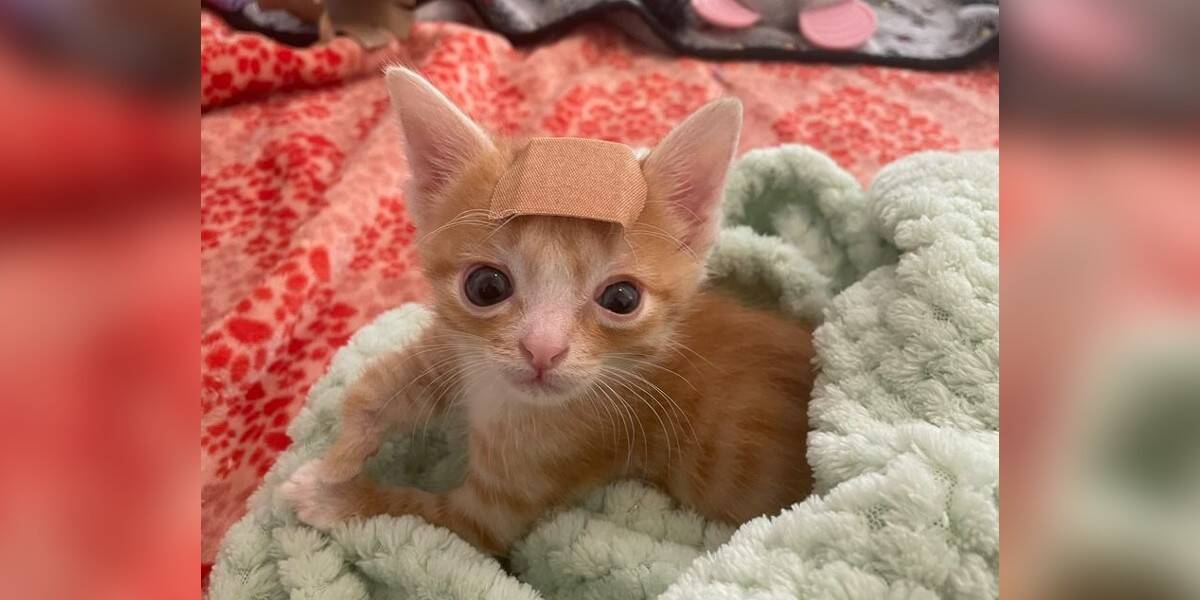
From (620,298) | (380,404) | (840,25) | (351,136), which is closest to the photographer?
(620,298)

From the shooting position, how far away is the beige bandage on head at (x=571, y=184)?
945mm

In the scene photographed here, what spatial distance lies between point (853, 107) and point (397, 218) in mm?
1380

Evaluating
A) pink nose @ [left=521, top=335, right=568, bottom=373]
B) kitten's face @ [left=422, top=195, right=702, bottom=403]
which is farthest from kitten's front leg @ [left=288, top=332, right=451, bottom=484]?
pink nose @ [left=521, top=335, right=568, bottom=373]

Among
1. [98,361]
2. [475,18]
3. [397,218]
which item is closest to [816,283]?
[397,218]

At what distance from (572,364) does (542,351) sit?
0.05 m

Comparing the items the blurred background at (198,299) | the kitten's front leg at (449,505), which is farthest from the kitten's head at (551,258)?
the blurred background at (198,299)

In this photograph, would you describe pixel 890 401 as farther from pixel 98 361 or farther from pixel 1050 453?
pixel 98 361

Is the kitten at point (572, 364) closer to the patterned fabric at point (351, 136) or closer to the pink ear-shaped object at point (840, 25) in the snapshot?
the patterned fabric at point (351, 136)

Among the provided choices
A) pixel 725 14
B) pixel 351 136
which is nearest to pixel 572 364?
pixel 351 136

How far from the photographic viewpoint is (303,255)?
5.74ft

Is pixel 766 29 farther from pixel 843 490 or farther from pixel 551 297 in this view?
pixel 843 490

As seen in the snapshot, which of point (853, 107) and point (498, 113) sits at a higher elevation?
point (853, 107)

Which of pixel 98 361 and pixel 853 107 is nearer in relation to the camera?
pixel 98 361

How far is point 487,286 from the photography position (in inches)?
40.5
